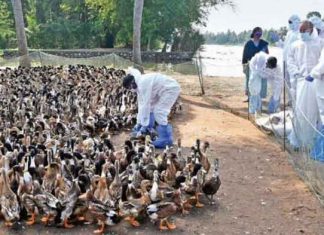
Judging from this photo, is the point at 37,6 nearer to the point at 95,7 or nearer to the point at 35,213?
the point at 95,7

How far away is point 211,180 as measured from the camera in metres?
7.04

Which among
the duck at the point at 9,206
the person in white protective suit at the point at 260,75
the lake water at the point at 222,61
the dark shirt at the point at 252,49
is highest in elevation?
the dark shirt at the point at 252,49

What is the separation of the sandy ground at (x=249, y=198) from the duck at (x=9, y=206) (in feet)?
0.51

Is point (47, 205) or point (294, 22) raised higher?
point (294, 22)

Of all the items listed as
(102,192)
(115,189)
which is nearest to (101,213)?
(102,192)

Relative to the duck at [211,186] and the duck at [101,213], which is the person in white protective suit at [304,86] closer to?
the duck at [211,186]

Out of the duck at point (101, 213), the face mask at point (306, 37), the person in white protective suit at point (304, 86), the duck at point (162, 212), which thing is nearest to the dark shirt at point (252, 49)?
the person in white protective suit at point (304, 86)

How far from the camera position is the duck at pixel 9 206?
620 centimetres

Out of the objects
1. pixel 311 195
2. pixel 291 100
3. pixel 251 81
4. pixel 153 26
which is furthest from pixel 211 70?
pixel 311 195

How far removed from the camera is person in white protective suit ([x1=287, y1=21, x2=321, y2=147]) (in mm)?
8711

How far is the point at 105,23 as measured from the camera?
111 feet

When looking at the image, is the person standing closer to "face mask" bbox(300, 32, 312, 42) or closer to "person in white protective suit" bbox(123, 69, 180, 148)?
"face mask" bbox(300, 32, 312, 42)

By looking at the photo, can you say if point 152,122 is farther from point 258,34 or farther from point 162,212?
point 258,34

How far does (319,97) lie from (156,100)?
3037 millimetres
